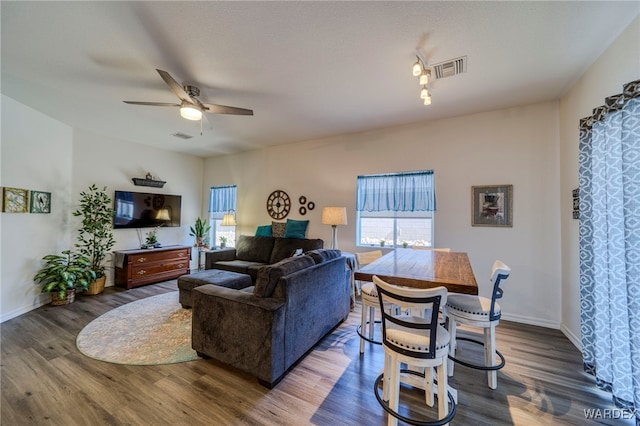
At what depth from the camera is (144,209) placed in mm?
5156

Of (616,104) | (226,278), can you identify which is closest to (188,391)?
(226,278)

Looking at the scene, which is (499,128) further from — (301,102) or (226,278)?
(226,278)

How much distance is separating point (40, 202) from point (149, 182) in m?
1.81

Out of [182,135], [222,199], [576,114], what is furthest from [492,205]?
[222,199]

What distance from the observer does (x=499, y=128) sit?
11.3 feet

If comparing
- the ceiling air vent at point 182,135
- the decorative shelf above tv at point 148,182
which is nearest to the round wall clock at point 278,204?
the ceiling air vent at point 182,135

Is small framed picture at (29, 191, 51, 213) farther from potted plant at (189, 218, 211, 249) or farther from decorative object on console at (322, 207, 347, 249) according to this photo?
decorative object on console at (322, 207, 347, 249)

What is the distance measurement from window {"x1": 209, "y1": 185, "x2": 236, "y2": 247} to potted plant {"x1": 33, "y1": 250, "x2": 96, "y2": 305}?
8.77 ft

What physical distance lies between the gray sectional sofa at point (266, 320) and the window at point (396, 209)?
84.9 inches

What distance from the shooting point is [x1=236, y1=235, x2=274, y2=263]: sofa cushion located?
4770 millimetres

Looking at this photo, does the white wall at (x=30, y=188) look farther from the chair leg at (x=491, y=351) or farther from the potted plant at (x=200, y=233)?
the chair leg at (x=491, y=351)

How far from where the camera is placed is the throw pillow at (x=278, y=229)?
511 centimetres

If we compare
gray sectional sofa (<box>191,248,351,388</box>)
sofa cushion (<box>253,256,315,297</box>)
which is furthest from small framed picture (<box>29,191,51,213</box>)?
sofa cushion (<box>253,256,315,297</box>)

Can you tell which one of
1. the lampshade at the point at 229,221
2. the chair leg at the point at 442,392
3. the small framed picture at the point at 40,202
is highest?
the small framed picture at the point at 40,202
